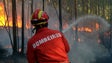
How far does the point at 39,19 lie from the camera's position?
464 centimetres

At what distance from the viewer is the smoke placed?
63.3 ft

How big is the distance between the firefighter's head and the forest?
349 inches

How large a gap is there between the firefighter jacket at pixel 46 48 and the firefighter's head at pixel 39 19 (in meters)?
0.06

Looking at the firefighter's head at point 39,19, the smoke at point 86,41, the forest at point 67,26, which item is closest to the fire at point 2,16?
the forest at point 67,26

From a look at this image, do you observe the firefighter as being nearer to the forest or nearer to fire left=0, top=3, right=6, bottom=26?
the forest

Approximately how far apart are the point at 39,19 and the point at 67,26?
16453 millimetres

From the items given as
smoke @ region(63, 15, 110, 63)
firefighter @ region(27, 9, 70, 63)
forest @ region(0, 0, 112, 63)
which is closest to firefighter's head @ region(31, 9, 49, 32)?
firefighter @ region(27, 9, 70, 63)

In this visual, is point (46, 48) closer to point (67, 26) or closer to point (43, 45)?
point (43, 45)

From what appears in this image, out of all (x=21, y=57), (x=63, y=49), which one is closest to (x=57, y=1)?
(x=21, y=57)

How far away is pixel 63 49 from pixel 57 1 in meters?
14.8

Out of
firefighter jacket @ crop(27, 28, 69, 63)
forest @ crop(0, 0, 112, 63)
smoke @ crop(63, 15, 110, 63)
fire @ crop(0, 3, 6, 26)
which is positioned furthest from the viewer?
smoke @ crop(63, 15, 110, 63)

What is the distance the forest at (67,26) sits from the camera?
1561cm

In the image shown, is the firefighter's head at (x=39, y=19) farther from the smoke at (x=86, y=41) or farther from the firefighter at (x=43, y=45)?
the smoke at (x=86, y=41)

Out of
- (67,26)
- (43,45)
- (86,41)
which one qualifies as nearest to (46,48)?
(43,45)
